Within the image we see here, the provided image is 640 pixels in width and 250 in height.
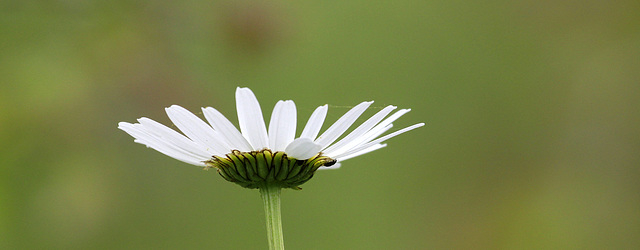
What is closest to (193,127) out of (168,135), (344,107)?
(168,135)

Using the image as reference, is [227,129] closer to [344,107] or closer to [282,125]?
[282,125]

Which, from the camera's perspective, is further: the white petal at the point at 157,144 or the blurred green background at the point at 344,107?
the blurred green background at the point at 344,107

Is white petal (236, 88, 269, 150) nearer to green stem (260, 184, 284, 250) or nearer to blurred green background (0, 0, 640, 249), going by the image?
green stem (260, 184, 284, 250)

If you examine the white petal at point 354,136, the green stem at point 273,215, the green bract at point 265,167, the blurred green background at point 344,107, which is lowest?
the green stem at point 273,215

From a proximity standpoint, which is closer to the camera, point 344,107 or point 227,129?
point 227,129

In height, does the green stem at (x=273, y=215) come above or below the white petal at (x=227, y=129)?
below

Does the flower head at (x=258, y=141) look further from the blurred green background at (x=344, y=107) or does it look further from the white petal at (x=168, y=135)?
the blurred green background at (x=344, y=107)

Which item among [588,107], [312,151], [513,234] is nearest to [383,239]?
[513,234]

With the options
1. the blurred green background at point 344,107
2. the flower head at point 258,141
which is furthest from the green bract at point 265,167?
the blurred green background at point 344,107
